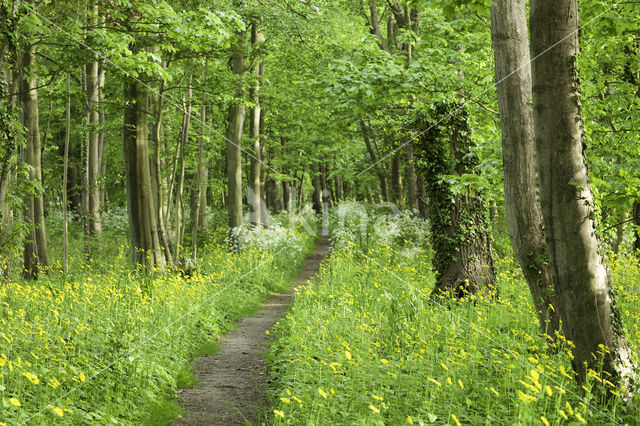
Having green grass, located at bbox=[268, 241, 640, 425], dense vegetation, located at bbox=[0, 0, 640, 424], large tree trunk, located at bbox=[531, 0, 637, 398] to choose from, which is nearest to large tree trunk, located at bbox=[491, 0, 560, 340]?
dense vegetation, located at bbox=[0, 0, 640, 424]

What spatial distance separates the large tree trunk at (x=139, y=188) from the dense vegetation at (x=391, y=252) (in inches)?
1.7

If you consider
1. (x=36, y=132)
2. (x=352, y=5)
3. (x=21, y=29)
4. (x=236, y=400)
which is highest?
(x=352, y=5)

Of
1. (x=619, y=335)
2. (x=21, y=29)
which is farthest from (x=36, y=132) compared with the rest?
(x=619, y=335)

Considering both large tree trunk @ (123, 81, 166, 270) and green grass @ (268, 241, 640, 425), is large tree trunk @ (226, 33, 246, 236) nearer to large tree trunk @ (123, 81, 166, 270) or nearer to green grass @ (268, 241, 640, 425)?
large tree trunk @ (123, 81, 166, 270)

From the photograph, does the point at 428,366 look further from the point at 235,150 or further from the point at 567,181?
the point at 235,150

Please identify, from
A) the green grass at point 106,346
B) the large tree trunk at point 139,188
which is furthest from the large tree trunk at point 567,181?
the large tree trunk at point 139,188

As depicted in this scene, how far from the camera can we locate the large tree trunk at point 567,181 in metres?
3.77

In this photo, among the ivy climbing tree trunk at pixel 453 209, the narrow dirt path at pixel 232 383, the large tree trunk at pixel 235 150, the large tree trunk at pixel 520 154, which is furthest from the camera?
the large tree trunk at pixel 235 150

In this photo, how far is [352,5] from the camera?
60.2 feet

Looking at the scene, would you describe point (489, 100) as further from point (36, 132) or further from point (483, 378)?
point (36, 132)

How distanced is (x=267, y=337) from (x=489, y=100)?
21.9 ft

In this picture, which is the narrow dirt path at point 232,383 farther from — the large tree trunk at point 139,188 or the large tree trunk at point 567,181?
the large tree trunk at point 567,181

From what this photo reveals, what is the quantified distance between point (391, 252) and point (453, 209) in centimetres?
525

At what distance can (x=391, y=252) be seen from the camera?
45.4 ft
